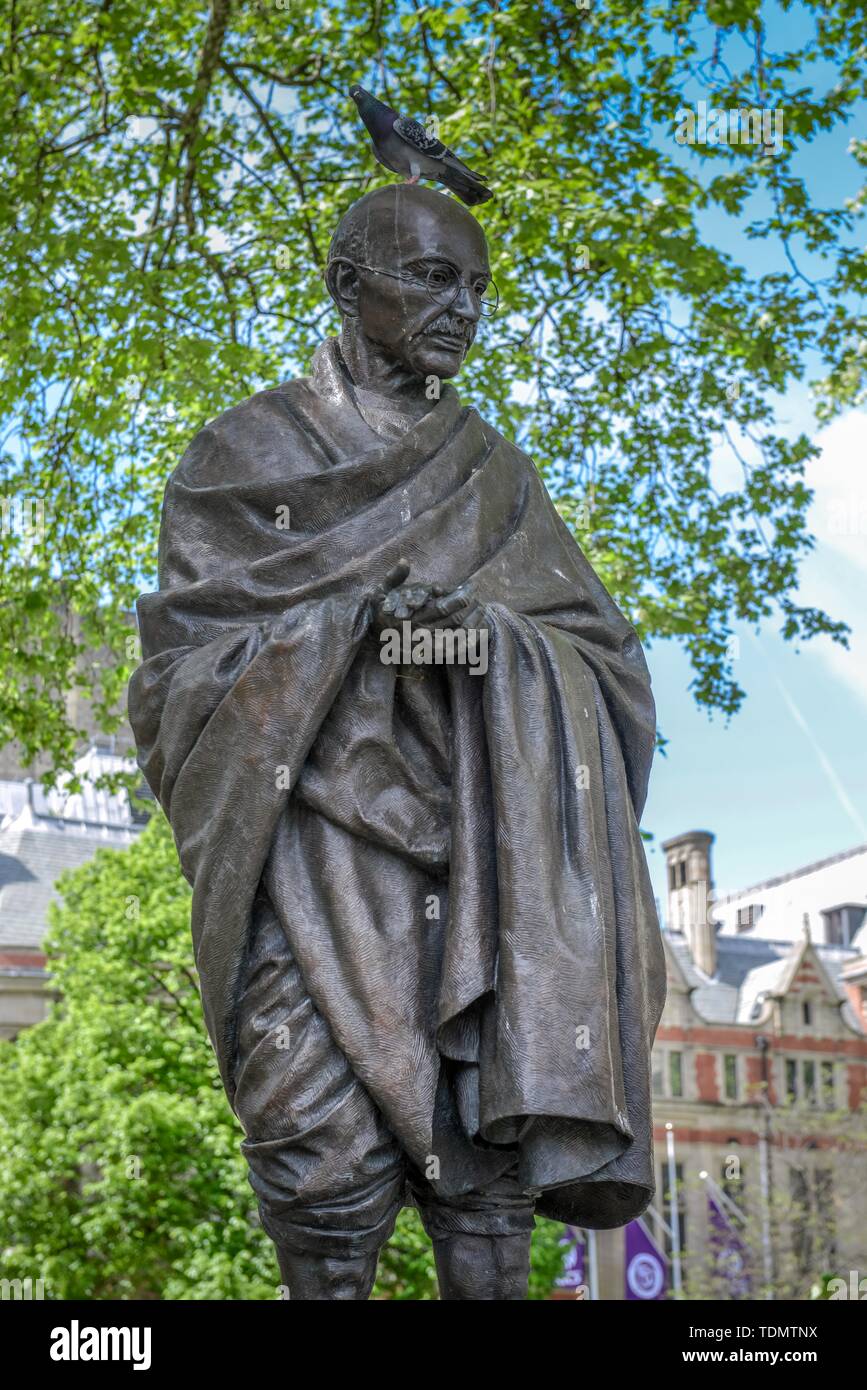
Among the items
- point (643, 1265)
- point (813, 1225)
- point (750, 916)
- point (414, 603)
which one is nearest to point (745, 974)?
point (750, 916)

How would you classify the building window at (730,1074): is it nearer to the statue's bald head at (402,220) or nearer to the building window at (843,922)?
the building window at (843,922)

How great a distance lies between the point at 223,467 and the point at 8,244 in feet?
30.9

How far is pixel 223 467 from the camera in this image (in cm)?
474

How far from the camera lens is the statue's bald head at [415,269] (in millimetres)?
4707

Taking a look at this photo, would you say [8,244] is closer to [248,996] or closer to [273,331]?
[273,331]

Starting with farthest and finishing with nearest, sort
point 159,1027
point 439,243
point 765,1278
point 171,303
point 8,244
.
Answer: point 765,1278
point 159,1027
point 171,303
point 8,244
point 439,243

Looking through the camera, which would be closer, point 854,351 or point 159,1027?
point 854,351

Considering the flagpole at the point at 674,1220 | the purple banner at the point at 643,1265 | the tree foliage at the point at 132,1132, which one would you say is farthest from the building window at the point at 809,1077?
the tree foliage at the point at 132,1132

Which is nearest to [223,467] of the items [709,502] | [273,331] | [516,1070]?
[516,1070]

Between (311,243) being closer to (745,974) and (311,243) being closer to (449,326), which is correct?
(449,326)

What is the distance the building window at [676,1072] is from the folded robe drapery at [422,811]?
53.9 m

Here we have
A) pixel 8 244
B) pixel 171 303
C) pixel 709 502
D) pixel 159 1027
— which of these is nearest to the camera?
pixel 8 244

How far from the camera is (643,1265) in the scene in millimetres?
49594

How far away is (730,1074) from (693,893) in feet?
37.6
